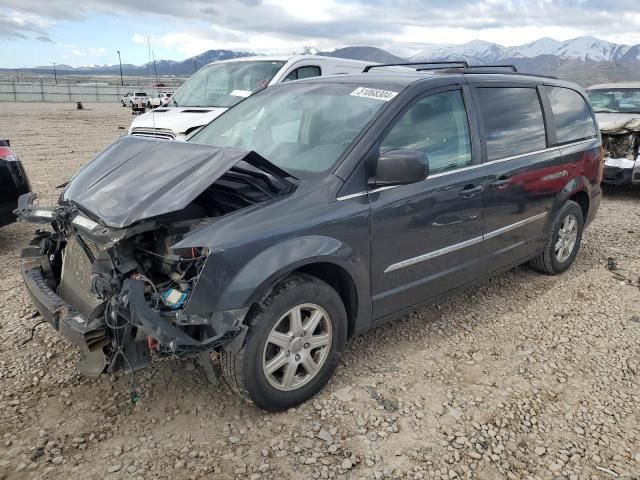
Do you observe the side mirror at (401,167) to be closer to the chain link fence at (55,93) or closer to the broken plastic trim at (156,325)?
the broken plastic trim at (156,325)

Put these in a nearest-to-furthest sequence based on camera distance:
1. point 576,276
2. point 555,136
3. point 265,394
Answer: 1. point 265,394
2. point 555,136
3. point 576,276

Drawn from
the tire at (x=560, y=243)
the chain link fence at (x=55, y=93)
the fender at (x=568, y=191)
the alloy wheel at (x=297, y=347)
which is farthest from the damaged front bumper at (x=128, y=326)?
the chain link fence at (x=55, y=93)

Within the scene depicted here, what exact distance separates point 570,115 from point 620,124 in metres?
4.55

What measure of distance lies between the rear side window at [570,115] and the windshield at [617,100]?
539 centimetres

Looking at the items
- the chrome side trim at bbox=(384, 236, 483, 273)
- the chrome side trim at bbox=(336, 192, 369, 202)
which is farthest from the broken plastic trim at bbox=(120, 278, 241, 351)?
the chrome side trim at bbox=(384, 236, 483, 273)

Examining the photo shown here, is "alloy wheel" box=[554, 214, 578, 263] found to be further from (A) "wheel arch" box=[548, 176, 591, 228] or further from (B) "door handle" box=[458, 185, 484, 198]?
(B) "door handle" box=[458, 185, 484, 198]

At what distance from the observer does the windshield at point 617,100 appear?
31.6ft

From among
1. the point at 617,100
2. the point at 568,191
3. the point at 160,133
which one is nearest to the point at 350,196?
the point at 568,191

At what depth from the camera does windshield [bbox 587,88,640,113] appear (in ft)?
31.6

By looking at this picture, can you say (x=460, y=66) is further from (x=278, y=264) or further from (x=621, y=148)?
(x=621, y=148)

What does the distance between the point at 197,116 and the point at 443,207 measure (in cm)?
521

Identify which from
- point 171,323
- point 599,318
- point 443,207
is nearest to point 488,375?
point 443,207

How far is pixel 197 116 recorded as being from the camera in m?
7.67

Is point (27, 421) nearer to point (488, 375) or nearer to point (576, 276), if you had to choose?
point (488, 375)
